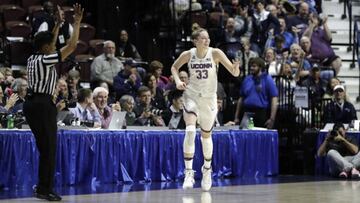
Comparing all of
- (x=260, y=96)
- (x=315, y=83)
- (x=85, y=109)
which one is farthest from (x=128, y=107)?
(x=315, y=83)

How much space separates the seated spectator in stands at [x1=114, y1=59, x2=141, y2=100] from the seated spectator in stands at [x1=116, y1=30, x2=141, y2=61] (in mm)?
1712

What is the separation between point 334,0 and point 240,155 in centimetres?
967

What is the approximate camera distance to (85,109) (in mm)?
14188

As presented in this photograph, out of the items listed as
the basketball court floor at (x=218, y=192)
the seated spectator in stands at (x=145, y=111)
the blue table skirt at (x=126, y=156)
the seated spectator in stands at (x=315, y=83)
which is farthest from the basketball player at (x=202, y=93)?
the seated spectator in stands at (x=315, y=83)

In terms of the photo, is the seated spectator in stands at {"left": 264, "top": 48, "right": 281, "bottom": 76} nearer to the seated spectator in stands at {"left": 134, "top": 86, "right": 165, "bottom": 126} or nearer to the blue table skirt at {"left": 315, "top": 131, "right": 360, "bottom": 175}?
the blue table skirt at {"left": 315, "top": 131, "right": 360, "bottom": 175}

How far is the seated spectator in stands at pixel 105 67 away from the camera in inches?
687

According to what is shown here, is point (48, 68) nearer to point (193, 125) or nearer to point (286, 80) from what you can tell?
point (193, 125)

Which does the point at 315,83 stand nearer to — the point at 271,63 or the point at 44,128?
the point at 271,63

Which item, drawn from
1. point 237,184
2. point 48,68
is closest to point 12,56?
point 237,184

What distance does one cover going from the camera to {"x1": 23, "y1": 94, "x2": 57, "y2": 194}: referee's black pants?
10500 millimetres

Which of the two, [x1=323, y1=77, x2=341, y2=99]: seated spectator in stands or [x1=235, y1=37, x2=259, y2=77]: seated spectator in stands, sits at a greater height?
[x1=235, y1=37, x2=259, y2=77]: seated spectator in stands

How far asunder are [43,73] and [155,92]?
635 cm

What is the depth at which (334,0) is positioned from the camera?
80.6 ft

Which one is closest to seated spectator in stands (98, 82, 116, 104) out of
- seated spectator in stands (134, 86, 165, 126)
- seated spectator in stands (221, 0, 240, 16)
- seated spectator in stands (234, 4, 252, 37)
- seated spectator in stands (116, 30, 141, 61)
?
seated spectator in stands (134, 86, 165, 126)
